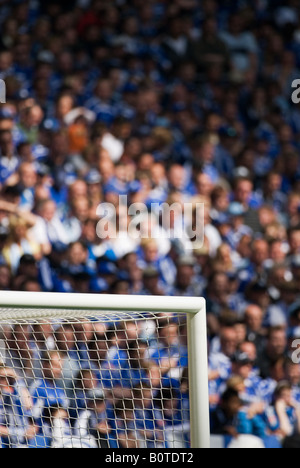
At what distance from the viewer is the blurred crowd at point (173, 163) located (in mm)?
2266

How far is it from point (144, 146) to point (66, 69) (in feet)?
1.45

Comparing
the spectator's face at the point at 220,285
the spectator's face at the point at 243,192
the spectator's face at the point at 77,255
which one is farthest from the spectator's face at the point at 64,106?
the spectator's face at the point at 220,285

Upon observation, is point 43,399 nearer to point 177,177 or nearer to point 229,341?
point 229,341

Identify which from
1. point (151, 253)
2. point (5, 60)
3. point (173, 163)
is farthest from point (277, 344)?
point (5, 60)

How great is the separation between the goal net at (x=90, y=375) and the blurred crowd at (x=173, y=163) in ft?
2.44

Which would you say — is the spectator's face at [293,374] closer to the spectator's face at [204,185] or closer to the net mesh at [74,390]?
the spectator's face at [204,185]

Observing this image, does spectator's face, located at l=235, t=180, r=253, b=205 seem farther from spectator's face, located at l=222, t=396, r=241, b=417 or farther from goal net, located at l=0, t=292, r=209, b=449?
goal net, located at l=0, t=292, r=209, b=449

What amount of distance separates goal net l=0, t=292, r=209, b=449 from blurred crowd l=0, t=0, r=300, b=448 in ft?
2.44

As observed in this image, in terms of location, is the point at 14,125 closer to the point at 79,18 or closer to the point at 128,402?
the point at 79,18

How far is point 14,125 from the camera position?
2.53 metres

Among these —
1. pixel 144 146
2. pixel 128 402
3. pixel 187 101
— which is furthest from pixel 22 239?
pixel 128 402

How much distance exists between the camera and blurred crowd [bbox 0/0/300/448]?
7.43 feet

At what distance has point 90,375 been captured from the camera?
4.52 feet

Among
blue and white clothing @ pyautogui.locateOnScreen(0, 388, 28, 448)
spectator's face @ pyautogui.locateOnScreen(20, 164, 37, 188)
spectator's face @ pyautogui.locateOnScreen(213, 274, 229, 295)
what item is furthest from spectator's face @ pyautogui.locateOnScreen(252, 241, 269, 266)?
blue and white clothing @ pyautogui.locateOnScreen(0, 388, 28, 448)
